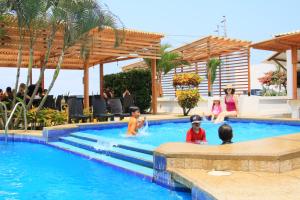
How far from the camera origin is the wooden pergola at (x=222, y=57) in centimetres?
1931

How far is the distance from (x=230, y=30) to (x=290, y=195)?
4513 centimetres

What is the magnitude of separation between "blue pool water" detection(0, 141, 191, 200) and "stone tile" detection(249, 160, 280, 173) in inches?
34.8

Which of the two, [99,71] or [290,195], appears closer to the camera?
[290,195]

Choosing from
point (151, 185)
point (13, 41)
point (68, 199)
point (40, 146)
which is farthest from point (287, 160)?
point (13, 41)

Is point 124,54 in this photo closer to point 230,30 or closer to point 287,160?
point 287,160

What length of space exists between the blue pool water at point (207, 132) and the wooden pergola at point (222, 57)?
260 inches

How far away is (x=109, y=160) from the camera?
7109 millimetres

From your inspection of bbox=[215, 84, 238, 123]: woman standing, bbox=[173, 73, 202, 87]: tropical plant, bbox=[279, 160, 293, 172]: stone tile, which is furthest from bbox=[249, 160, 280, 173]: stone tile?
bbox=[173, 73, 202, 87]: tropical plant

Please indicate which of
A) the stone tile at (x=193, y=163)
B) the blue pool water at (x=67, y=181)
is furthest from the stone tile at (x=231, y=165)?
the blue pool water at (x=67, y=181)

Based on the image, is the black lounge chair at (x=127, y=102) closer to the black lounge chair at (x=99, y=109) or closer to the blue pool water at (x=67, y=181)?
the black lounge chair at (x=99, y=109)

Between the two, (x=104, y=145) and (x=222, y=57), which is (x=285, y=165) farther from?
(x=222, y=57)

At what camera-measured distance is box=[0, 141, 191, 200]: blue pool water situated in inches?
198

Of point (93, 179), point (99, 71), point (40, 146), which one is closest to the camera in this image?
point (93, 179)

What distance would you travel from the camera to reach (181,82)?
16.8 m
